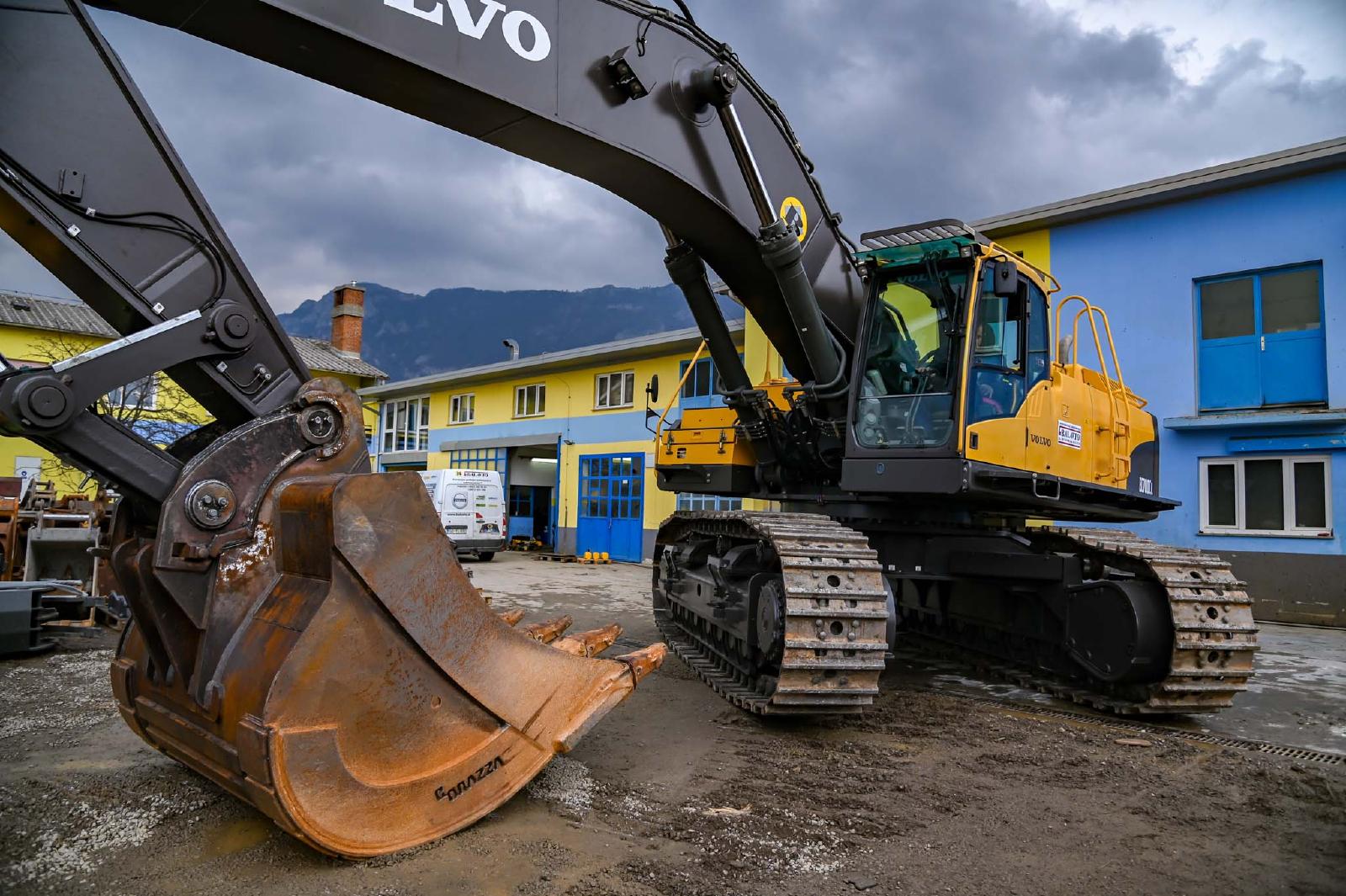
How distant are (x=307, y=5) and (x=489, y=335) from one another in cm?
19751

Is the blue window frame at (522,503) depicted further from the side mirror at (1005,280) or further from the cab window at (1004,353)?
the side mirror at (1005,280)

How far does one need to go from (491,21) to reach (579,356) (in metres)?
19.0

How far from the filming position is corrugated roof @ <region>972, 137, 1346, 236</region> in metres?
11.8

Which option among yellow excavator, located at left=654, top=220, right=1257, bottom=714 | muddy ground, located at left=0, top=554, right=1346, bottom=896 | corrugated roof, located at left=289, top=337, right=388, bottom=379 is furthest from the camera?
corrugated roof, located at left=289, top=337, right=388, bottom=379

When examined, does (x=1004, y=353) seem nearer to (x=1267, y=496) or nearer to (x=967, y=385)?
(x=967, y=385)

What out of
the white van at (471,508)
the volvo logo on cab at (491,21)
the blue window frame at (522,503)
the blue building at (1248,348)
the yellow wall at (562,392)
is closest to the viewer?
the volvo logo on cab at (491,21)

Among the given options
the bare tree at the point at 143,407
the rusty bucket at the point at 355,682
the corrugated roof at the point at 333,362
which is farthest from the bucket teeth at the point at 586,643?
the corrugated roof at the point at 333,362

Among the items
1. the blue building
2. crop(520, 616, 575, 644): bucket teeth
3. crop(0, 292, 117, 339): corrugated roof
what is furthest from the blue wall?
crop(0, 292, 117, 339): corrugated roof

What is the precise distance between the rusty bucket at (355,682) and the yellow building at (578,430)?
14.0 m

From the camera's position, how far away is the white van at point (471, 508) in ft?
63.9

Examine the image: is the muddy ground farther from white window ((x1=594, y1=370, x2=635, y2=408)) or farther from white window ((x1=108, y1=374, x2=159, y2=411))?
white window ((x1=594, y1=370, x2=635, y2=408))

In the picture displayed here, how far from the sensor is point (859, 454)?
5613 mm

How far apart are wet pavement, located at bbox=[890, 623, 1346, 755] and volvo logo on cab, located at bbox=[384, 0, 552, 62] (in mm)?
5145

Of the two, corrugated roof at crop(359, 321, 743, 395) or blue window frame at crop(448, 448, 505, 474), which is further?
blue window frame at crop(448, 448, 505, 474)
